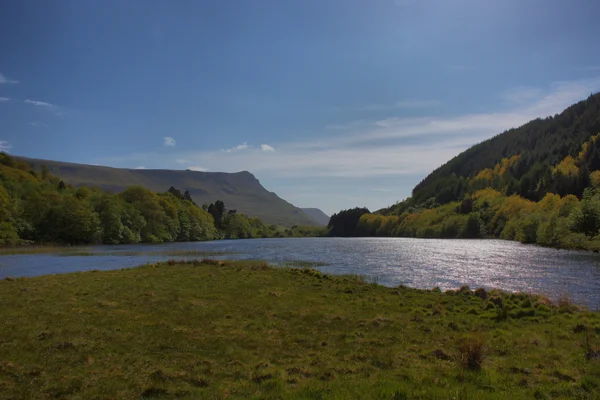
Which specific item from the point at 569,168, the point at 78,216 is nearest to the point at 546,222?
the point at 569,168

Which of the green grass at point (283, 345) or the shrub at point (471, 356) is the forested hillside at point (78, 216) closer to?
the green grass at point (283, 345)

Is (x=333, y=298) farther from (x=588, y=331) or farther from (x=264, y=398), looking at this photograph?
(x=264, y=398)

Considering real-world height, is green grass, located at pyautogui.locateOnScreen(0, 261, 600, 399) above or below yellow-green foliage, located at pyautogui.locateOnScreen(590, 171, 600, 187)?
below

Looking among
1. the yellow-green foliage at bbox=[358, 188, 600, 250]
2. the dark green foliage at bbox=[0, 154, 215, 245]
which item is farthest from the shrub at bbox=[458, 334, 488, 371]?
the dark green foliage at bbox=[0, 154, 215, 245]

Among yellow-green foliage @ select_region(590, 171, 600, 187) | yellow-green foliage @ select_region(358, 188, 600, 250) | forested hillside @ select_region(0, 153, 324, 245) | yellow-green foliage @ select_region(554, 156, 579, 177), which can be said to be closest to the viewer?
yellow-green foliage @ select_region(358, 188, 600, 250)

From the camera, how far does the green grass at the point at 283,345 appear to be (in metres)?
10.7

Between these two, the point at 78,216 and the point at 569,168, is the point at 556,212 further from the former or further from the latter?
the point at 78,216

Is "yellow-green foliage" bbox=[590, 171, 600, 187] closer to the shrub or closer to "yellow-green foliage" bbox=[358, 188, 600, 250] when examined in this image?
"yellow-green foliage" bbox=[358, 188, 600, 250]

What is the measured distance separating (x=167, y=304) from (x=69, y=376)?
10603mm

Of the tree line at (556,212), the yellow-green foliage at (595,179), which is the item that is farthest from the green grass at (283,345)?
the yellow-green foliage at (595,179)

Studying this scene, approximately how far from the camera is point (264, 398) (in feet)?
32.3

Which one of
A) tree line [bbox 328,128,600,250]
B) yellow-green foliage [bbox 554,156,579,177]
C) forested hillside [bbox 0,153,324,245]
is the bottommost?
forested hillside [bbox 0,153,324,245]

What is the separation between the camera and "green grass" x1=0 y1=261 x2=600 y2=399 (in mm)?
10664

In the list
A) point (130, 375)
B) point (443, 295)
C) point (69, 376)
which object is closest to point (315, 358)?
point (130, 375)
